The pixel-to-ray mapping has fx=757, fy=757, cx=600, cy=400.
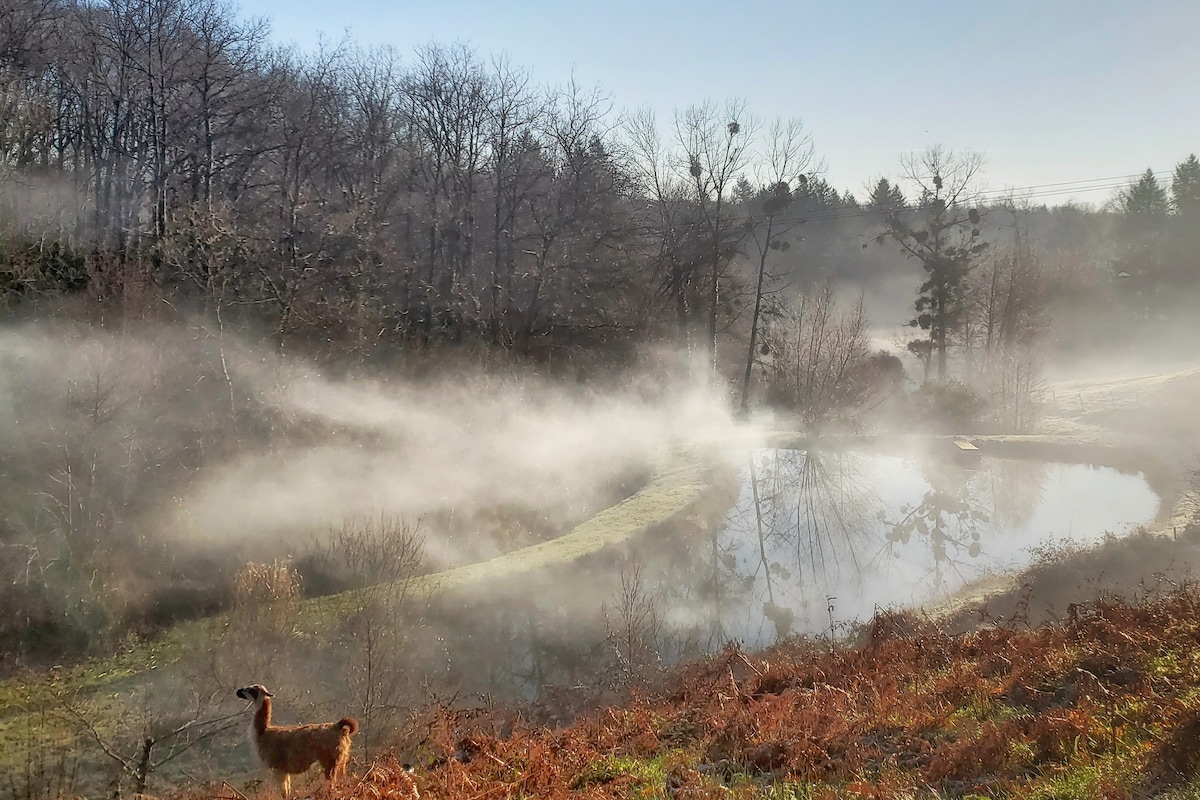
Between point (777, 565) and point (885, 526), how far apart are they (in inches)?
163

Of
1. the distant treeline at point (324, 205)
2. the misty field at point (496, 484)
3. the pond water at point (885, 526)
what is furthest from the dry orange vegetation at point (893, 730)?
the distant treeline at point (324, 205)

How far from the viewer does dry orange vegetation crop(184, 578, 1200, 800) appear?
5.75m

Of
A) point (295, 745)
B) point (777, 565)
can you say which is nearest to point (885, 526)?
point (777, 565)

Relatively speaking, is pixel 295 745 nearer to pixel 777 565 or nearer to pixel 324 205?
pixel 777 565

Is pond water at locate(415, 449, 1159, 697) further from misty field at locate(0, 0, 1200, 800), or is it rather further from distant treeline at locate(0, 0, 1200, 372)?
distant treeline at locate(0, 0, 1200, 372)

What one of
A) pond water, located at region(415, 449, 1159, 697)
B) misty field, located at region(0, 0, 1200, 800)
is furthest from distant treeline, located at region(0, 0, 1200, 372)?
pond water, located at region(415, 449, 1159, 697)

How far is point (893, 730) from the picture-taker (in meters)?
7.09

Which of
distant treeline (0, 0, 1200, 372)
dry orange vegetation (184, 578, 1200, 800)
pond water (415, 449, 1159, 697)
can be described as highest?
distant treeline (0, 0, 1200, 372)

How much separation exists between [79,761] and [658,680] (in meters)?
6.67

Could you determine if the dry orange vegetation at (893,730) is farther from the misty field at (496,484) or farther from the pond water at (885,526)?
the pond water at (885,526)

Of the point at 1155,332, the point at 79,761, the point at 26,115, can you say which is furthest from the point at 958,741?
the point at 1155,332

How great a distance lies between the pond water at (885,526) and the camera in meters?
14.1

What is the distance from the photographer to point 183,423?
15.4 m

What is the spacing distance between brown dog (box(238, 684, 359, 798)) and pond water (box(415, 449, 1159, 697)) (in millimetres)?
4210
